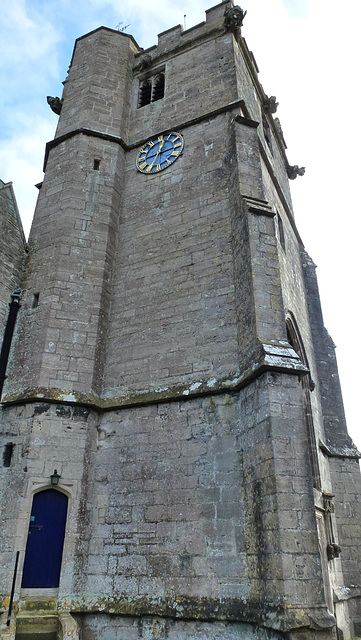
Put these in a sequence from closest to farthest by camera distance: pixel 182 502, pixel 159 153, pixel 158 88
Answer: pixel 182 502 < pixel 159 153 < pixel 158 88

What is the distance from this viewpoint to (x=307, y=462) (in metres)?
6.35

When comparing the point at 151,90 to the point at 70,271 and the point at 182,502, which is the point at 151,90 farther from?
the point at 182,502

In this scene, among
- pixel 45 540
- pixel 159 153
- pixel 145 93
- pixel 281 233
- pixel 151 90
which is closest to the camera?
pixel 45 540

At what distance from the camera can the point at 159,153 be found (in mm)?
11594

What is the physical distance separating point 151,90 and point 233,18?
2791 mm

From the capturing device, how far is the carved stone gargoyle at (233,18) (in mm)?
12500

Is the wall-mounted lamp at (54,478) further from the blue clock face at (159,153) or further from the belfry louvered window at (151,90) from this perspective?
the belfry louvered window at (151,90)

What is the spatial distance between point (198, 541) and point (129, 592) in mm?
1342

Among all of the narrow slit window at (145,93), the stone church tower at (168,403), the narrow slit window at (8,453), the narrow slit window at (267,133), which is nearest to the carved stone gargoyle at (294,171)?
the narrow slit window at (267,133)

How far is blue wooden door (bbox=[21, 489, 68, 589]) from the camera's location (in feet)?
23.8

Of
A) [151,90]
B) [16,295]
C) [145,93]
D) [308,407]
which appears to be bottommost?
[308,407]

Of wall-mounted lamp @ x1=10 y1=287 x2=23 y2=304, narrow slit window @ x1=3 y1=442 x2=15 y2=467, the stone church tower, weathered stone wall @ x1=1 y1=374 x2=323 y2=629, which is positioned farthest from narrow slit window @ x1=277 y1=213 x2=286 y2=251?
narrow slit window @ x1=3 y1=442 x2=15 y2=467

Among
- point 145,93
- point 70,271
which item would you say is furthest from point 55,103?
point 70,271

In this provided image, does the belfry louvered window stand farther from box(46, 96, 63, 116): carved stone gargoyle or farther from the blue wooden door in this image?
the blue wooden door
